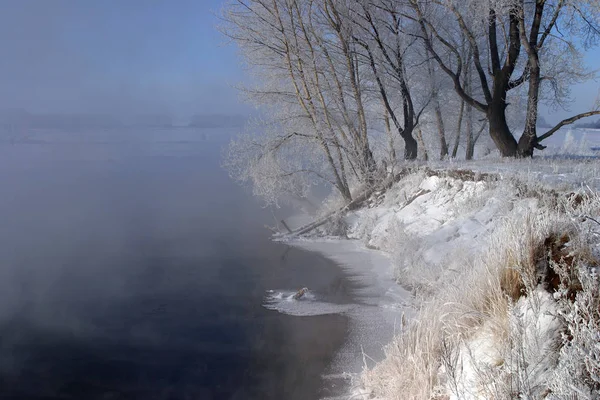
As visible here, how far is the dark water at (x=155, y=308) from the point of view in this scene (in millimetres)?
5617

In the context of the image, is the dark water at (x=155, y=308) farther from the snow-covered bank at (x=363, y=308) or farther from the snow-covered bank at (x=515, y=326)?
the snow-covered bank at (x=515, y=326)

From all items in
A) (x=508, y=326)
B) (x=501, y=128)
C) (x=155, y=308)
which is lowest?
(x=155, y=308)

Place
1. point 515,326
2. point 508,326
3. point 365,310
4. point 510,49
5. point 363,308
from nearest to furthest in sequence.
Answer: point 515,326, point 508,326, point 365,310, point 363,308, point 510,49

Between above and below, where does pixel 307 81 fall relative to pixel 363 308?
above

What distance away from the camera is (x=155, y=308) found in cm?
784

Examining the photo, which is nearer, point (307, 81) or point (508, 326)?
point (508, 326)

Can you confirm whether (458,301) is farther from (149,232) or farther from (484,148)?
(484,148)

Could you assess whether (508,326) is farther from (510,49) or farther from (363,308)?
(510,49)

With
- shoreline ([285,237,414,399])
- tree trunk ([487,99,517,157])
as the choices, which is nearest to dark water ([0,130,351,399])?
shoreline ([285,237,414,399])

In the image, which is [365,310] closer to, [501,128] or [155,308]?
[155,308]

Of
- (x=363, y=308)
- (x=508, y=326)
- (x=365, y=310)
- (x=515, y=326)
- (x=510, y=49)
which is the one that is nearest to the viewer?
(x=515, y=326)

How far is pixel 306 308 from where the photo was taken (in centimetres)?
773

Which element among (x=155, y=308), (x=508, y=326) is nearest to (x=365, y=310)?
(x=155, y=308)

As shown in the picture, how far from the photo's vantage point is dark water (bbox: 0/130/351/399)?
221 inches
